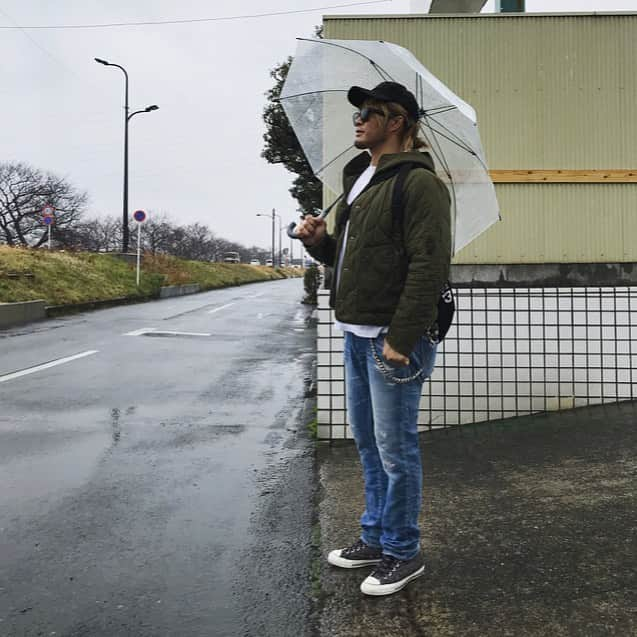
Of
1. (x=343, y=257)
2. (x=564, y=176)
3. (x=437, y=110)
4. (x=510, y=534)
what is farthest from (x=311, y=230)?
(x=564, y=176)

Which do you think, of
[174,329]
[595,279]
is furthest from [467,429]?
[174,329]

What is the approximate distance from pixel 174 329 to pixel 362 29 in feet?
30.3

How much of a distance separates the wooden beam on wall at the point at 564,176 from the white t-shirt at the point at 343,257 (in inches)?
111

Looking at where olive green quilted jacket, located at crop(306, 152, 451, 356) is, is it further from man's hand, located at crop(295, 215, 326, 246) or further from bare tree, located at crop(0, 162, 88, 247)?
bare tree, located at crop(0, 162, 88, 247)

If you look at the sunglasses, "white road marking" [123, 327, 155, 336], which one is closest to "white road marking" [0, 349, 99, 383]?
"white road marking" [123, 327, 155, 336]

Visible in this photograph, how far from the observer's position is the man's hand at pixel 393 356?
2.51 metres

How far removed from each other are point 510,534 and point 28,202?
58.8 metres

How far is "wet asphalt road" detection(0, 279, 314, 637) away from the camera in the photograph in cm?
257

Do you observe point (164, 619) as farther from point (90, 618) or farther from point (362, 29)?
point (362, 29)

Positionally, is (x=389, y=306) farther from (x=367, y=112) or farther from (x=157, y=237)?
(x=157, y=237)

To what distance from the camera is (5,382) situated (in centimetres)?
766

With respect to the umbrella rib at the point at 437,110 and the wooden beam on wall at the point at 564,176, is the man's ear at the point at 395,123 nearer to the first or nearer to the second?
the umbrella rib at the point at 437,110

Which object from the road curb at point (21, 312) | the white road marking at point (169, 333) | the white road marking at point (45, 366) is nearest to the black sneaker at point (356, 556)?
the white road marking at point (45, 366)

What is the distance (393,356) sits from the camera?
2518 millimetres
